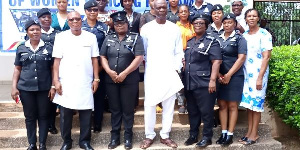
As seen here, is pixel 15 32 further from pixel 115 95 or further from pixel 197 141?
pixel 197 141

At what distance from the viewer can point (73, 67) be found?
177 inches

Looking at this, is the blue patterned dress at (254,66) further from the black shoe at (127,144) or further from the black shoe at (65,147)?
the black shoe at (65,147)

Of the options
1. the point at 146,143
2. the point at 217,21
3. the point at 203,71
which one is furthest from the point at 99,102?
the point at 217,21

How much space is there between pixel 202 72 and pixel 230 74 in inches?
14.3

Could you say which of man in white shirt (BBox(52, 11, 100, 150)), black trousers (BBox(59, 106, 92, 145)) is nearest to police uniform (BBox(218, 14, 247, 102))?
man in white shirt (BBox(52, 11, 100, 150))

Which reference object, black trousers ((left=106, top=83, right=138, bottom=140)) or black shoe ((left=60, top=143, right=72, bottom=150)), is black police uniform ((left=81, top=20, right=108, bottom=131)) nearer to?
black trousers ((left=106, top=83, right=138, bottom=140))

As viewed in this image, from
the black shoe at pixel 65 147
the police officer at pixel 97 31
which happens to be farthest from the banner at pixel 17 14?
the black shoe at pixel 65 147

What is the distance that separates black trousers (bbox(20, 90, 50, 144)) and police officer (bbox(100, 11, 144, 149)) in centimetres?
81

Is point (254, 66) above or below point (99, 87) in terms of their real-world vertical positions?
above

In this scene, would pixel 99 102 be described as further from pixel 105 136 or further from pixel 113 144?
pixel 113 144

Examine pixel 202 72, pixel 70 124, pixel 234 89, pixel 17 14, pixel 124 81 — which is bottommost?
pixel 70 124

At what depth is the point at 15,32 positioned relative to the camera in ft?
21.1

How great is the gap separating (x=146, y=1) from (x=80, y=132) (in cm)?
288

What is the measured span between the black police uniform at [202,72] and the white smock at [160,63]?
16 cm
